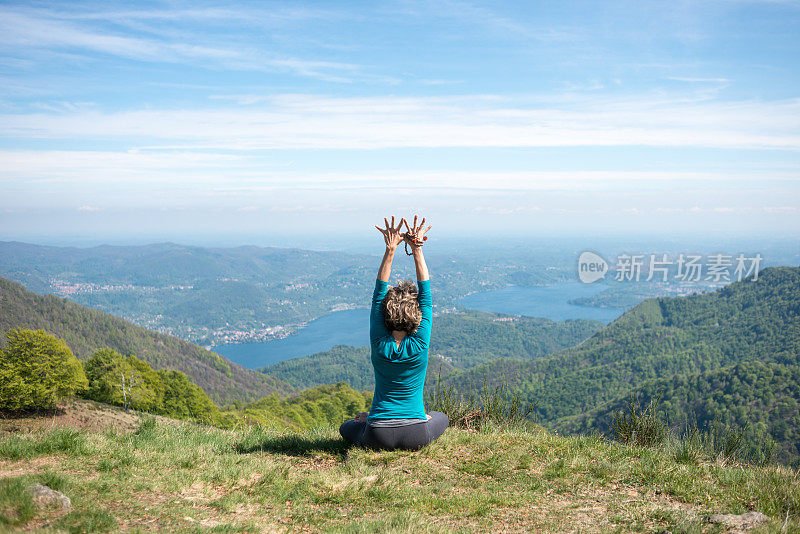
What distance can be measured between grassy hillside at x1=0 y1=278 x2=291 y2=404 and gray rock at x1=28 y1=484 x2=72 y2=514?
85758 millimetres

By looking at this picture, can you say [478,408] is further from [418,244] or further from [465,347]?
[465,347]

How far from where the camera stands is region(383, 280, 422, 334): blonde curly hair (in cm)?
431

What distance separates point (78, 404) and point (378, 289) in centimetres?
2313

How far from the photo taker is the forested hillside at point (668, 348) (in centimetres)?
9081

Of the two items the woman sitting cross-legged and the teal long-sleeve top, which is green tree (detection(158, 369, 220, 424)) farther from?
the teal long-sleeve top

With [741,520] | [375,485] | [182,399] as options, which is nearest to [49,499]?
[375,485]

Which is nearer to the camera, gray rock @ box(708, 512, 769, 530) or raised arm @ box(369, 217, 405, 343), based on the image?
gray rock @ box(708, 512, 769, 530)

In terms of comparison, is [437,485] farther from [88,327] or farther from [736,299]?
[736,299]

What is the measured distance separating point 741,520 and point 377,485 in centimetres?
279

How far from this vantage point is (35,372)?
1870cm

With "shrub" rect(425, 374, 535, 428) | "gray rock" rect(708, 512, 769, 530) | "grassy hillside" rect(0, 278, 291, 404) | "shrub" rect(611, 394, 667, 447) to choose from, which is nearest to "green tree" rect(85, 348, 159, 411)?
"shrub" rect(425, 374, 535, 428)

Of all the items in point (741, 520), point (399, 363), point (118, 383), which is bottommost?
point (118, 383)

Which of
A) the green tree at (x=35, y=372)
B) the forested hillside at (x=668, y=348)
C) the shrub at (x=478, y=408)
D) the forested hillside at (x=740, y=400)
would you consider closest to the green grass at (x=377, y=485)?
the shrub at (x=478, y=408)

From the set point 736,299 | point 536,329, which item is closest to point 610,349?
point 736,299
